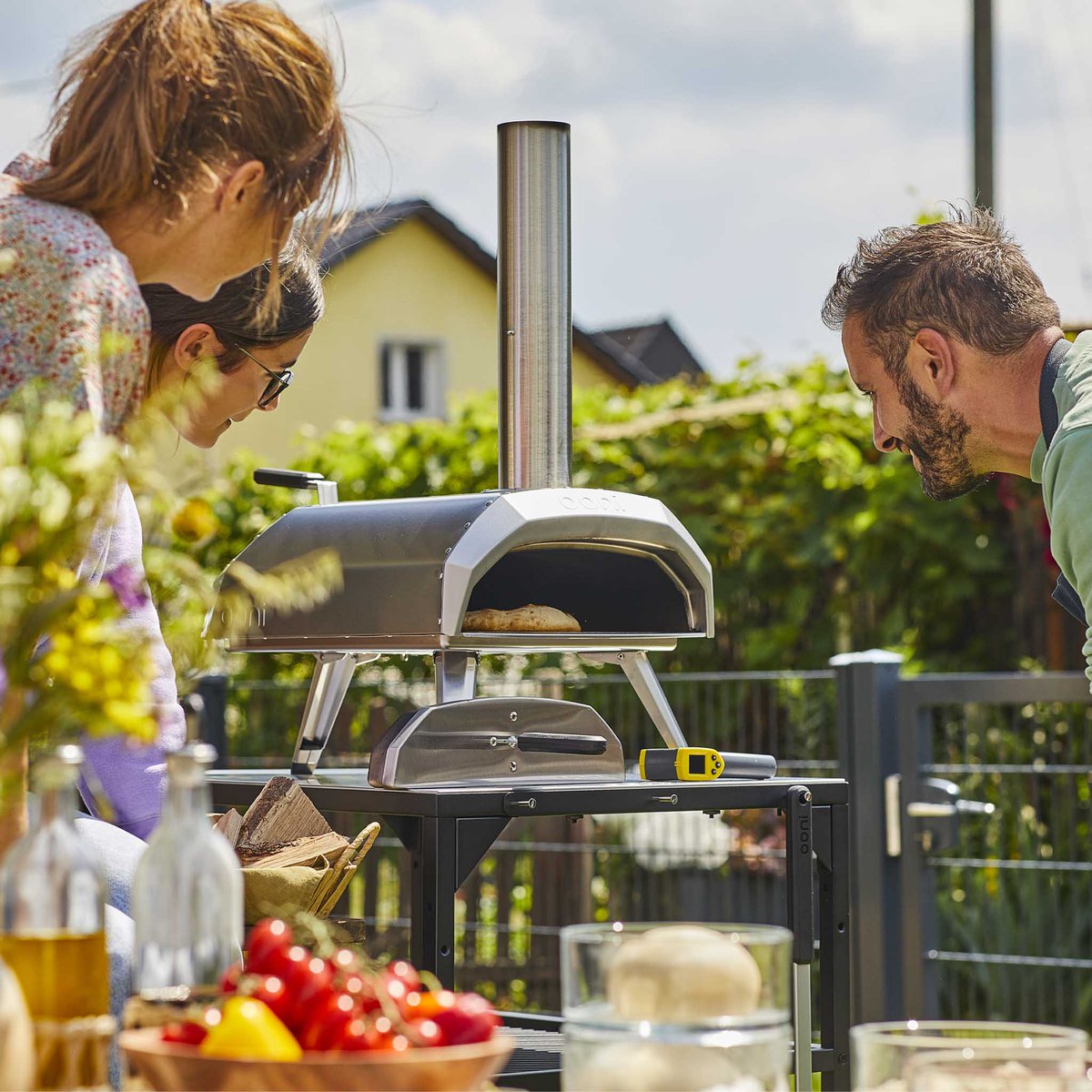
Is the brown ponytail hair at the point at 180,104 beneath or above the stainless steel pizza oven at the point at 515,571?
above

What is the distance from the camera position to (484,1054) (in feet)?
3.68

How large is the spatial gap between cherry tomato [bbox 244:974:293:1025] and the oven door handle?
4.32 ft

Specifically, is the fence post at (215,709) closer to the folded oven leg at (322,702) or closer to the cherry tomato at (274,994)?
the folded oven leg at (322,702)

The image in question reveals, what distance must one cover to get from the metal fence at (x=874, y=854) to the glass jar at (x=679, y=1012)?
10.3 ft

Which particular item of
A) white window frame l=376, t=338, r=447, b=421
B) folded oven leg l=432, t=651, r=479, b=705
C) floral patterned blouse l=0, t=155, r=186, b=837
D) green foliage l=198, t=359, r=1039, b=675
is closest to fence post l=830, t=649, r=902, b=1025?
green foliage l=198, t=359, r=1039, b=675

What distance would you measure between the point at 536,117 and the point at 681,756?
3.90ft

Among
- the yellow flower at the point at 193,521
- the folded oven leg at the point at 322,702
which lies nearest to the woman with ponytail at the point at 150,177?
the yellow flower at the point at 193,521

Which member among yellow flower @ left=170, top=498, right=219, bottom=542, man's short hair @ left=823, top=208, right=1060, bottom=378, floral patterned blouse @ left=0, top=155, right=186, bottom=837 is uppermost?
man's short hair @ left=823, top=208, right=1060, bottom=378

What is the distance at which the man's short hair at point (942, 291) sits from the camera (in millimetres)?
2986

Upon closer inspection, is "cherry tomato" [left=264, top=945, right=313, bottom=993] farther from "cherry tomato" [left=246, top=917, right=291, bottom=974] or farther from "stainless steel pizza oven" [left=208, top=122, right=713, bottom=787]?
"stainless steel pizza oven" [left=208, top=122, right=713, bottom=787]

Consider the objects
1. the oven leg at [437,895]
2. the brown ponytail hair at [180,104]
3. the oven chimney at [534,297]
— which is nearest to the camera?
the brown ponytail hair at [180,104]

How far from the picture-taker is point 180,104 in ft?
5.32

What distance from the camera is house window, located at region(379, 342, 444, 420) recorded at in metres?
17.2

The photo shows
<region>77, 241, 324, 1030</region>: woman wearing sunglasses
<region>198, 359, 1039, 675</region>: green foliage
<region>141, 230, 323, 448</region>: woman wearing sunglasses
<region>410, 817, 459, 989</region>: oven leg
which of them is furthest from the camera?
<region>198, 359, 1039, 675</region>: green foliage
